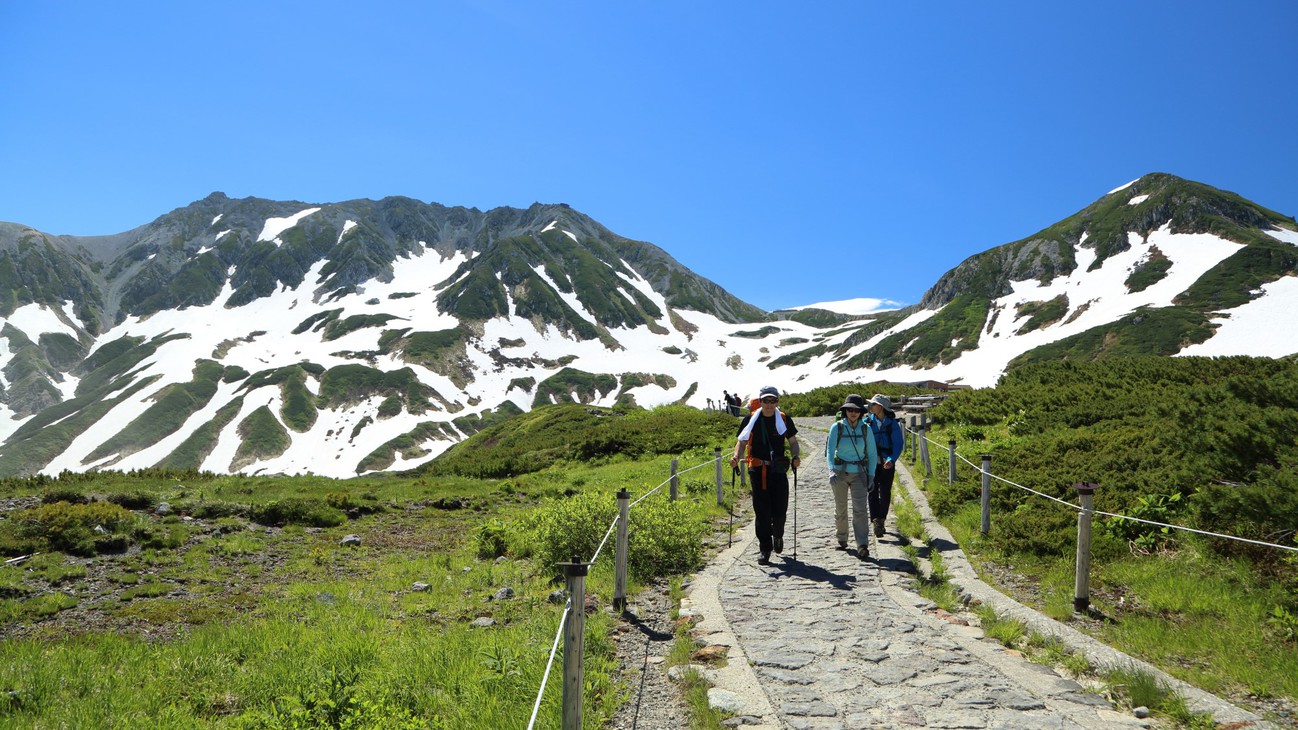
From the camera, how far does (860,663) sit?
668 cm

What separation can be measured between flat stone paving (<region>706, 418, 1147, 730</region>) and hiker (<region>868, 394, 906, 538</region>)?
2326 millimetres

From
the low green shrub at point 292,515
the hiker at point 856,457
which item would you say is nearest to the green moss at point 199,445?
the low green shrub at point 292,515

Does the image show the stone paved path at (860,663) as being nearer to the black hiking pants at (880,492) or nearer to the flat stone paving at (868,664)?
the flat stone paving at (868,664)

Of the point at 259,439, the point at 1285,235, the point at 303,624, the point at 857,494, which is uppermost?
the point at 1285,235

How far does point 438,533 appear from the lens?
57.9ft

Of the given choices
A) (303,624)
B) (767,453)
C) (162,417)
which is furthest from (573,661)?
(162,417)

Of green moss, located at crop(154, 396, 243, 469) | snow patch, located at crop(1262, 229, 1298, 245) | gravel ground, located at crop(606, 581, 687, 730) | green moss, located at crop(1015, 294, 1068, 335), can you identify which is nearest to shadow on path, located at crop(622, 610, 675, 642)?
gravel ground, located at crop(606, 581, 687, 730)

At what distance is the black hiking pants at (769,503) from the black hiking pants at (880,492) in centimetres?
284

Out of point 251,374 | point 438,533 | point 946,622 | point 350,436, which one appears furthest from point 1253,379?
point 251,374

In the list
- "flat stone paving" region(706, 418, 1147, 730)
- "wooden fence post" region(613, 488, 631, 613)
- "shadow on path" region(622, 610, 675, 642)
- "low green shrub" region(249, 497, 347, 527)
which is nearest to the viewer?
"flat stone paving" region(706, 418, 1147, 730)

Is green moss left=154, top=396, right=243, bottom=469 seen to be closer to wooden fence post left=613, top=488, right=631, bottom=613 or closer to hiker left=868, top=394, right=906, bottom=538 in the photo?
hiker left=868, top=394, right=906, bottom=538

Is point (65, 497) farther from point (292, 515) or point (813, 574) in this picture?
point (813, 574)

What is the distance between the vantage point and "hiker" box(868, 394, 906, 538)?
41.9ft

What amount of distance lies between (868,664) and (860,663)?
8 centimetres
